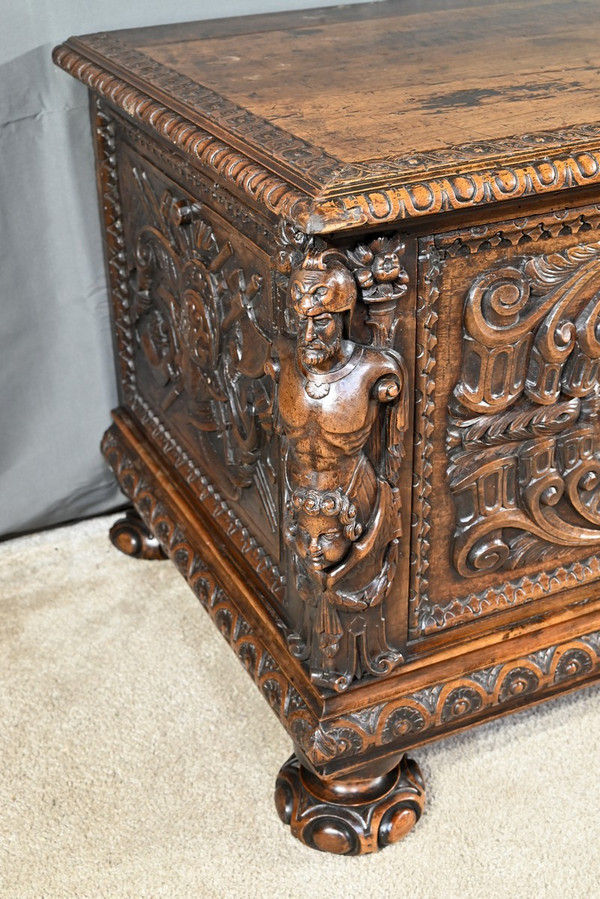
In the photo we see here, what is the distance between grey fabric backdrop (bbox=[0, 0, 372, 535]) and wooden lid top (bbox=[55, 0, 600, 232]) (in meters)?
0.08

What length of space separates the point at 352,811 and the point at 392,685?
0.15 metres

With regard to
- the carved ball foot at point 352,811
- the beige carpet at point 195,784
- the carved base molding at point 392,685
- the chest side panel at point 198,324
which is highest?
the chest side panel at point 198,324

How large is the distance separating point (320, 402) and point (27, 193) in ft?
2.45

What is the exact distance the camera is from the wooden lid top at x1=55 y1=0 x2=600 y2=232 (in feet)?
2.75

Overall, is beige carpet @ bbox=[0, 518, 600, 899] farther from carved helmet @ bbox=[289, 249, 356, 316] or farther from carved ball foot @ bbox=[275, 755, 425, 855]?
carved helmet @ bbox=[289, 249, 356, 316]

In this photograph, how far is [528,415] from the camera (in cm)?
102

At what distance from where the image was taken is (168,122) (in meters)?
1.03

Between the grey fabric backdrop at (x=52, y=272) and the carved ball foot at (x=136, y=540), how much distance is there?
0.13 metres

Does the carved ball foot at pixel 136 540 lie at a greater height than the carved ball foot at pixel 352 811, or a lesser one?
lesser

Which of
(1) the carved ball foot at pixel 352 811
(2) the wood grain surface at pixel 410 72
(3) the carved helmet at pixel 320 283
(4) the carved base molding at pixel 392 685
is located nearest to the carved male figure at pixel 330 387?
(3) the carved helmet at pixel 320 283

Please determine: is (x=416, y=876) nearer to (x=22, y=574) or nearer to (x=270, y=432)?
(x=270, y=432)

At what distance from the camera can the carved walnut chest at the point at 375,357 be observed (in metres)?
0.88

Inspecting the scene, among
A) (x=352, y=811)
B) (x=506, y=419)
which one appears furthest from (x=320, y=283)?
(x=352, y=811)

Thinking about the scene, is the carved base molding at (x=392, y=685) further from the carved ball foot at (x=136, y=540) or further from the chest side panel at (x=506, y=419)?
the carved ball foot at (x=136, y=540)
